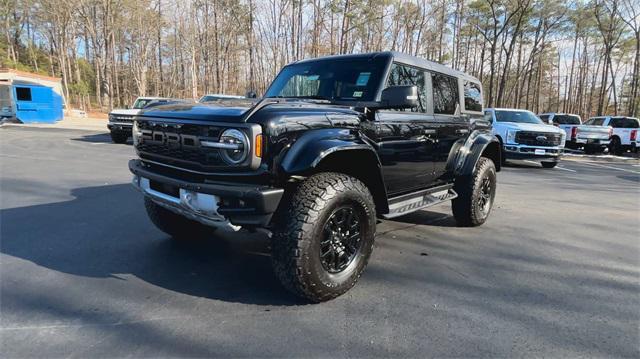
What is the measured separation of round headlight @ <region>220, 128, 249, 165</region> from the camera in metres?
2.73

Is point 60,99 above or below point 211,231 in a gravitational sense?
above

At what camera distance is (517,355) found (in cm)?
245

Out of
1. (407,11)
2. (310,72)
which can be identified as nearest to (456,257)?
(310,72)

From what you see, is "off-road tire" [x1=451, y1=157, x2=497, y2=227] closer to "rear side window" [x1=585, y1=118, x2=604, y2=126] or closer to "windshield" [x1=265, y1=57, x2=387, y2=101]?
"windshield" [x1=265, y1=57, x2=387, y2=101]

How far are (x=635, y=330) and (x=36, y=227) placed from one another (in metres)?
5.65

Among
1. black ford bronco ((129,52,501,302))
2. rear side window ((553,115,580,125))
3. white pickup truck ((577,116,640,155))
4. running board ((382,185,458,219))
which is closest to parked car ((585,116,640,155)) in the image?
white pickup truck ((577,116,640,155))

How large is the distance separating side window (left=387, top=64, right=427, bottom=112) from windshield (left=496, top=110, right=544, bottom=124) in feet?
33.7

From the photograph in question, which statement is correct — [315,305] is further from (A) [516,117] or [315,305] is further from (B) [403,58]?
(A) [516,117]

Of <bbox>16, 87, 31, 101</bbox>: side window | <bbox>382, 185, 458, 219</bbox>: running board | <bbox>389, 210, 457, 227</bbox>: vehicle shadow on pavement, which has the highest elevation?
<bbox>16, 87, 31, 101</bbox>: side window

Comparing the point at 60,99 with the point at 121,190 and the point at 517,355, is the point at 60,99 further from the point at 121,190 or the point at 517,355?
the point at 517,355

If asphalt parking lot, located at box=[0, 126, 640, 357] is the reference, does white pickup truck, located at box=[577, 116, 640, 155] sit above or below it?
above

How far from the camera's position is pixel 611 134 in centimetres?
1873

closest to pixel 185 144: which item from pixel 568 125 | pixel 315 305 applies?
pixel 315 305

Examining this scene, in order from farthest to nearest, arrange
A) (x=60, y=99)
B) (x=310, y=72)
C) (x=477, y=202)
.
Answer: (x=60, y=99) → (x=477, y=202) → (x=310, y=72)
